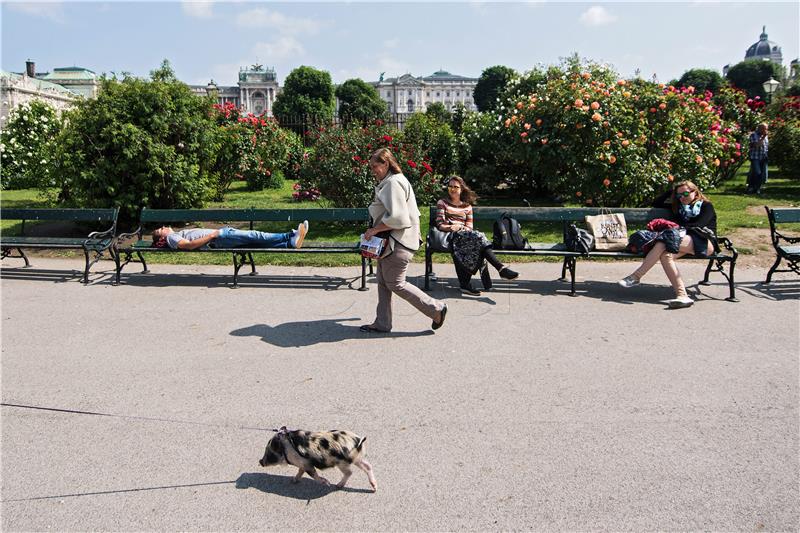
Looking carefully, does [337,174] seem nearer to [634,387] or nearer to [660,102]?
[660,102]

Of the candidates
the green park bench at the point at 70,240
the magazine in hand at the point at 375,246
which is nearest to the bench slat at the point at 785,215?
the magazine in hand at the point at 375,246

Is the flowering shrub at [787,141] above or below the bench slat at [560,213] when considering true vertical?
above

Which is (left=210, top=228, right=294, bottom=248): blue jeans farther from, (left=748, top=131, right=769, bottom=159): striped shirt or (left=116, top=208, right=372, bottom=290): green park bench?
(left=748, top=131, right=769, bottom=159): striped shirt

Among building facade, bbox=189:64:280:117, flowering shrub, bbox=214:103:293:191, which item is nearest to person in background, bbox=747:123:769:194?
flowering shrub, bbox=214:103:293:191

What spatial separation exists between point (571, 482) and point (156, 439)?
2354 mm

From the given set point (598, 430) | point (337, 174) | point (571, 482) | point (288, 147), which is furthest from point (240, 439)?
point (288, 147)

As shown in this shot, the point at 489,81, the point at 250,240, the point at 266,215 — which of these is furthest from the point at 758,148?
the point at 489,81

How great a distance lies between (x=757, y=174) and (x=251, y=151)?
513 inches

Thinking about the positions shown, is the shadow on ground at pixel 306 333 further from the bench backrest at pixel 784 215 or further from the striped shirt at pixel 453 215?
the bench backrest at pixel 784 215

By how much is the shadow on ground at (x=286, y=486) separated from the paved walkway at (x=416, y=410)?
0.01 m

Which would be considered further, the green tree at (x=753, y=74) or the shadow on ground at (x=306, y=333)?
the green tree at (x=753, y=74)

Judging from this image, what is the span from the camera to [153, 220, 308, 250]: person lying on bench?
7539mm

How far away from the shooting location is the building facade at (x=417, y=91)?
14850 centimetres

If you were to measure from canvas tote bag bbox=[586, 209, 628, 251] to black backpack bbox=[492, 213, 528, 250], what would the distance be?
2.66 ft
